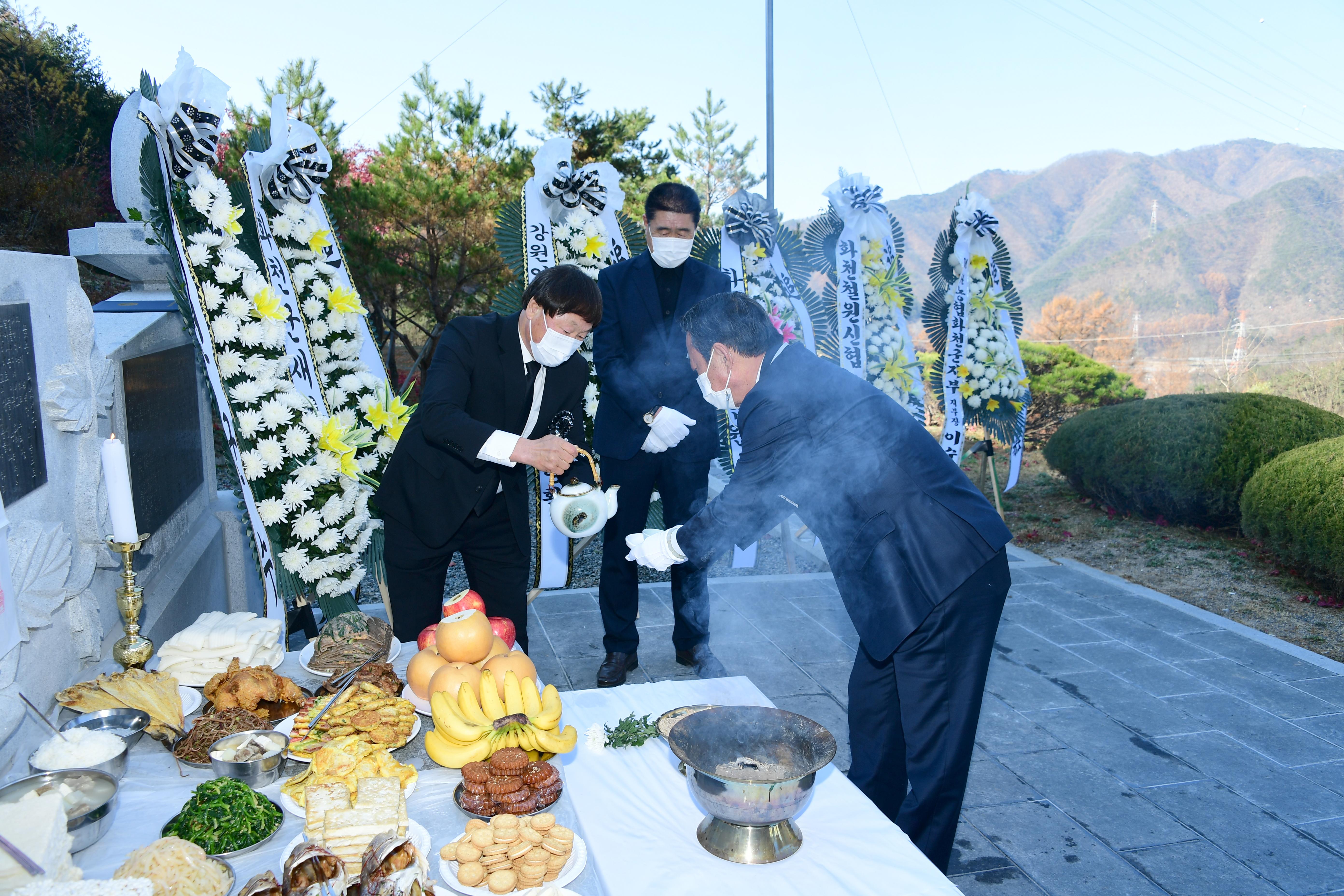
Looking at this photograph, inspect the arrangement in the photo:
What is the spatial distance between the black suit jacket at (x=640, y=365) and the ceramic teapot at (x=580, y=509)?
129 cm

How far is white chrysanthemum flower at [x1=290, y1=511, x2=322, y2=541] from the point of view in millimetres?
4484

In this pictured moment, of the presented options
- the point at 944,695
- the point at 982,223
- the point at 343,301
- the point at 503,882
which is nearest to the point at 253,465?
the point at 343,301

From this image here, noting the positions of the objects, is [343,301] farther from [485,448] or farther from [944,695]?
[944,695]

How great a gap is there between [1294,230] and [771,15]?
4241cm

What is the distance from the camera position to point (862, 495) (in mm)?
2834

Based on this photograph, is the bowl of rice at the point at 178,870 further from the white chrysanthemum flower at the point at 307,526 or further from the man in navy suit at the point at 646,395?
the man in navy suit at the point at 646,395

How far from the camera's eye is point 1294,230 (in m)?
41.7

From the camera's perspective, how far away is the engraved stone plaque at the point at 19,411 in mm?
2529

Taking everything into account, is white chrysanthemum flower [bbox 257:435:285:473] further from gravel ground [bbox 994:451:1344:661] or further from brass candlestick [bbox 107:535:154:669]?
gravel ground [bbox 994:451:1344:661]

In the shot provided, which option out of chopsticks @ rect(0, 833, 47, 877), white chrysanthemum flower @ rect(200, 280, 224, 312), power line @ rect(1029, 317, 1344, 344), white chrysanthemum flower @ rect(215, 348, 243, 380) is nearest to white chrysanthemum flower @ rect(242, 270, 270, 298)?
white chrysanthemum flower @ rect(200, 280, 224, 312)

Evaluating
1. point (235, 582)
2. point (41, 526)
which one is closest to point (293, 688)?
point (41, 526)

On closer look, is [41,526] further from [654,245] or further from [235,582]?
[235,582]

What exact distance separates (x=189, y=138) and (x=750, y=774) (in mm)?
4071

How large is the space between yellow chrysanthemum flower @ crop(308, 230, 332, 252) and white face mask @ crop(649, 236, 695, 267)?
209cm
